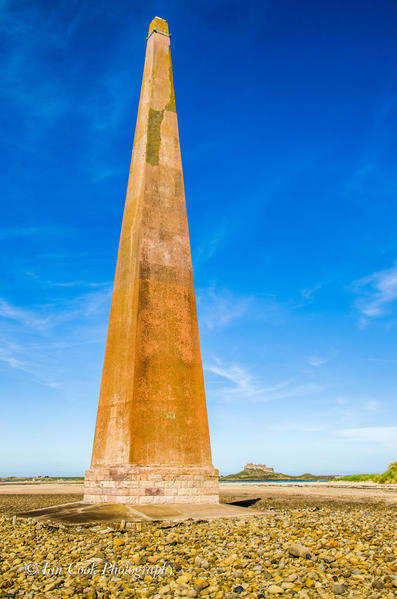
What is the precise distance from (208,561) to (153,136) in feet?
42.5

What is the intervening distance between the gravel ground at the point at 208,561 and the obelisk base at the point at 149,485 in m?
2.59

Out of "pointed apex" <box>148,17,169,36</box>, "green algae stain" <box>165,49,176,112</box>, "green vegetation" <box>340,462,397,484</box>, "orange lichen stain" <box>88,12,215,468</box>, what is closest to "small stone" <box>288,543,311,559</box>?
"orange lichen stain" <box>88,12,215,468</box>

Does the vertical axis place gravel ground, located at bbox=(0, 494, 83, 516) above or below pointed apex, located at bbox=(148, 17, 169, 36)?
below

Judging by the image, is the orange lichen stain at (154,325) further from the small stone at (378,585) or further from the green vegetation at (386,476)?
the green vegetation at (386,476)

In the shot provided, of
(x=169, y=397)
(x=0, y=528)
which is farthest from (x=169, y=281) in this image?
(x=0, y=528)

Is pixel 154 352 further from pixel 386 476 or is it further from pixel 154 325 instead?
pixel 386 476

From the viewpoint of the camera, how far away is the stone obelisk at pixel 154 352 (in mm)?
12492

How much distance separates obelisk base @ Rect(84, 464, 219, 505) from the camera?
12039 mm

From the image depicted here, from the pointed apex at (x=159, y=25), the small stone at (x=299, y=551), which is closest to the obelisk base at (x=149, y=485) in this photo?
the small stone at (x=299, y=551)

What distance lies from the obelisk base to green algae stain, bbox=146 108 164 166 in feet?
30.7

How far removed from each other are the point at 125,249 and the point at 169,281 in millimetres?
1892

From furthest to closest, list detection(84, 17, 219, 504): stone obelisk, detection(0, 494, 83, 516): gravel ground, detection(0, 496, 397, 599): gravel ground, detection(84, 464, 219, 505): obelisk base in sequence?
detection(0, 494, 83, 516): gravel ground, detection(84, 17, 219, 504): stone obelisk, detection(84, 464, 219, 505): obelisk base, detection(0, 496, 397, 599): gravel ground

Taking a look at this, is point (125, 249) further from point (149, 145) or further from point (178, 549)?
point (178, 549)

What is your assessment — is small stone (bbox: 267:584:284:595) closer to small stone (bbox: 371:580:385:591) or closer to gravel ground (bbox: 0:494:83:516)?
small stone (bbox: 371:580:385:591)
